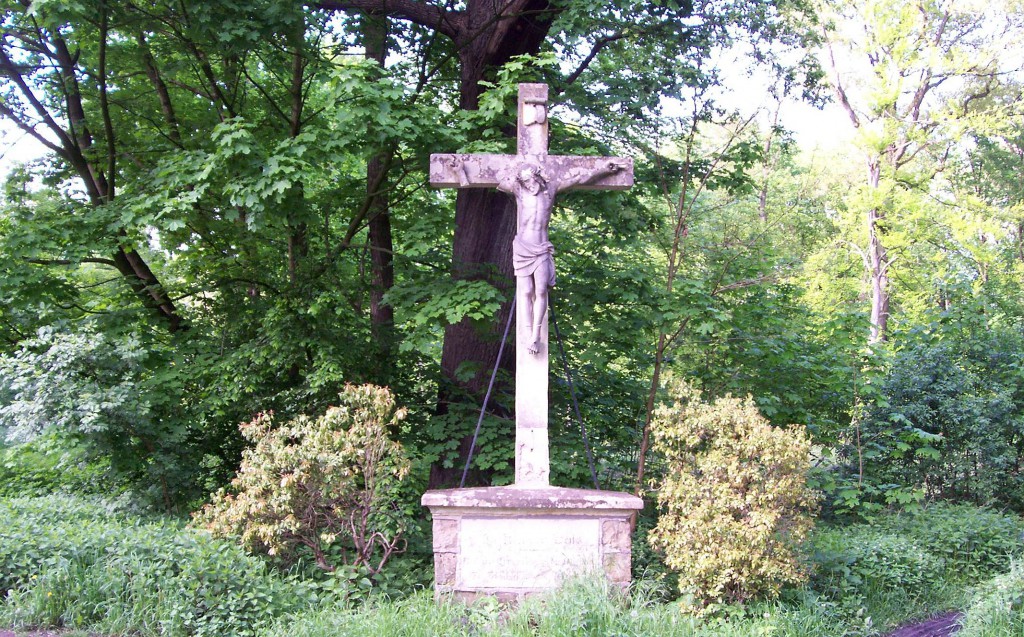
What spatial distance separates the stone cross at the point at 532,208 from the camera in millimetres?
6172

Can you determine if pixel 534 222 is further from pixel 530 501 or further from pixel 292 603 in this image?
pixel 292 603

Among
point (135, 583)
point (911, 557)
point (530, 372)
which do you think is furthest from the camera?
point (911, 557)

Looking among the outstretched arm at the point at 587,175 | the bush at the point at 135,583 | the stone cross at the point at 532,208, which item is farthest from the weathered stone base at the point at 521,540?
the outstretched arm at the point at 587,175

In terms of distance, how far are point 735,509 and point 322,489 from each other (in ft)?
9.44

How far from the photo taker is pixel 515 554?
19.0 feet

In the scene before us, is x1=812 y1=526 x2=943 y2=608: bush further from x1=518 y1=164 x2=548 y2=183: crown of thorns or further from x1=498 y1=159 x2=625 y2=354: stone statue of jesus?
x1=518 y1=164 x2=548 y2=183: crown of thorns

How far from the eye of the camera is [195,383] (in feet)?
28.1

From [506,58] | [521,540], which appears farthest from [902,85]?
[521,540]

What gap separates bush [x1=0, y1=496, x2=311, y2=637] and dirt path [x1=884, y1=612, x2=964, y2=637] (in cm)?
421

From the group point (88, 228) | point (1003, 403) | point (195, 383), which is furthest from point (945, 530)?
point (88, 228)

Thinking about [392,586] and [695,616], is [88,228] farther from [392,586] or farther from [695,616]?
[695,616]

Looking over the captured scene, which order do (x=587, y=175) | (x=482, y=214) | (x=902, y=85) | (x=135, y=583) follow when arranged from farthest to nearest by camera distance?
1. (x=902, y=85)
2. (x=482, y=214)
3. (x=587, y=175)
4. (x=135, y=583)

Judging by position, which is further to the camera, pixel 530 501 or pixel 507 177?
pixel 507 177

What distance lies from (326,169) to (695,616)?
16.5ft
